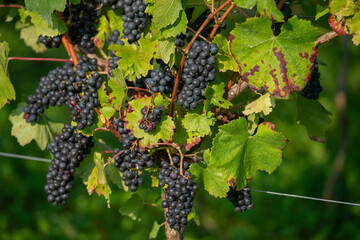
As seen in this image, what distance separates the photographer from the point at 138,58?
4.89 ft

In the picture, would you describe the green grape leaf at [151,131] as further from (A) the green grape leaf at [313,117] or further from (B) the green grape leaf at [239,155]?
(A) the green grape leaf at [313,117]

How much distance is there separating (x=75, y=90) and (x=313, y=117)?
98cm

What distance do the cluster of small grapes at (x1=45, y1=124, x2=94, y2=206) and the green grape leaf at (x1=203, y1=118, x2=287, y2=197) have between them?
21.2 inches

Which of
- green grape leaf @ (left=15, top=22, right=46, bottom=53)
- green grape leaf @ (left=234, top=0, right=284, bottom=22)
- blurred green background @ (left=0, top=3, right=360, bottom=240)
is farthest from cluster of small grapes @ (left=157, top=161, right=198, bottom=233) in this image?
blurred green background @ (left=0, top=3, right=360, bottom=240)

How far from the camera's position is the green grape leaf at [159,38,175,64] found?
142 cm

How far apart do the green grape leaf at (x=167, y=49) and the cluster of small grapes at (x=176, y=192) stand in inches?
14.0

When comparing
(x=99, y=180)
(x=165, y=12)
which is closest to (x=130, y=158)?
(x=99, y=180)

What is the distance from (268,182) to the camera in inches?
172

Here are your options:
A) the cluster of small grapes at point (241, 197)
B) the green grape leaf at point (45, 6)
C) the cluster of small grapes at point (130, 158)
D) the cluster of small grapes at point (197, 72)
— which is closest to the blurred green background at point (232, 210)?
the cluster of small grapes at point (241, 197)

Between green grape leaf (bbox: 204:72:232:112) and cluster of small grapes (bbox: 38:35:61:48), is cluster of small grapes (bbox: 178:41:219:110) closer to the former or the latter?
green grape leaf (bbox: 204:72:232:112)

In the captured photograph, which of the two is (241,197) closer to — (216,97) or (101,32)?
(216,97)

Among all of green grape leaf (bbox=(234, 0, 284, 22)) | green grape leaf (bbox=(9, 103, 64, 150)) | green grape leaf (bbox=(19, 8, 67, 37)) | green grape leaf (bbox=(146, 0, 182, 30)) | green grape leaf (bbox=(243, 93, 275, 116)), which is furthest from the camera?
green grape leaf (bbox=(9, 103, 64, 150))

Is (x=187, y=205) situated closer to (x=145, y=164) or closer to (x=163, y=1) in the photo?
(x=145, y=164)

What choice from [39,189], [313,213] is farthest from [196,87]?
[39,189]
